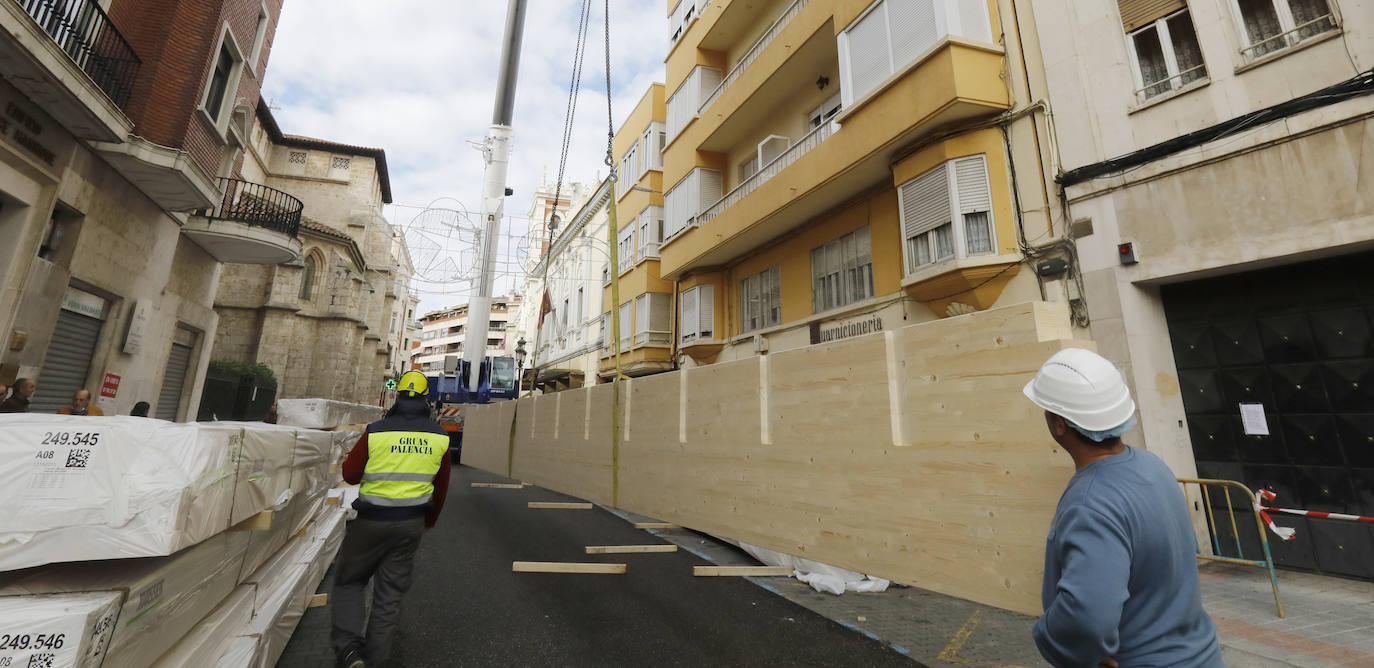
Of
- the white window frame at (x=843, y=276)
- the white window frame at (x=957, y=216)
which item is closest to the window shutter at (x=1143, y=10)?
the white window frame at (x=957, y=216)

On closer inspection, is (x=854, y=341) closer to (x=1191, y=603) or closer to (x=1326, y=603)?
(x=1191, y=603)

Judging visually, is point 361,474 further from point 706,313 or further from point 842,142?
point 706,313

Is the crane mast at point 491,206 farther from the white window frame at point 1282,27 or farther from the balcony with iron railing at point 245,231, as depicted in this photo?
the white window frame at point 1282,27

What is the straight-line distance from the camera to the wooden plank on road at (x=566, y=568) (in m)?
5.52

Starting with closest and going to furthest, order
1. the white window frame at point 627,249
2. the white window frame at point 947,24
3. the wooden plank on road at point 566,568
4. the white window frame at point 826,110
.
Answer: the wooden plank on road at point 566,568
the white window frame at point 947,24
the white window frame at point 826,110
the white window frame at point 627,249

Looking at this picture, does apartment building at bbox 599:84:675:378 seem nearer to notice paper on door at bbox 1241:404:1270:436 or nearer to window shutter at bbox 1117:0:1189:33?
window shutter at bbox 1117:0:1189:33

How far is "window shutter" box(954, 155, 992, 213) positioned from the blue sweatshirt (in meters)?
7.67

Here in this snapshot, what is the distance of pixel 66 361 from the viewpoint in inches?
344

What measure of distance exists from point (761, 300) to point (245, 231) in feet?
40.6

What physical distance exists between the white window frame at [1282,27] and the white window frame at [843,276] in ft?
17.7

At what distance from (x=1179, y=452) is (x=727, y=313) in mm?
9891

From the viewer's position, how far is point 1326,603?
5.09 metres

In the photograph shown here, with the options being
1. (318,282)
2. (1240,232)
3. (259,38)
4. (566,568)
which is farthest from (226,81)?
(318,282)

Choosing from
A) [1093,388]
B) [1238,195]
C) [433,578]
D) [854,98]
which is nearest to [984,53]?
[854,98]
